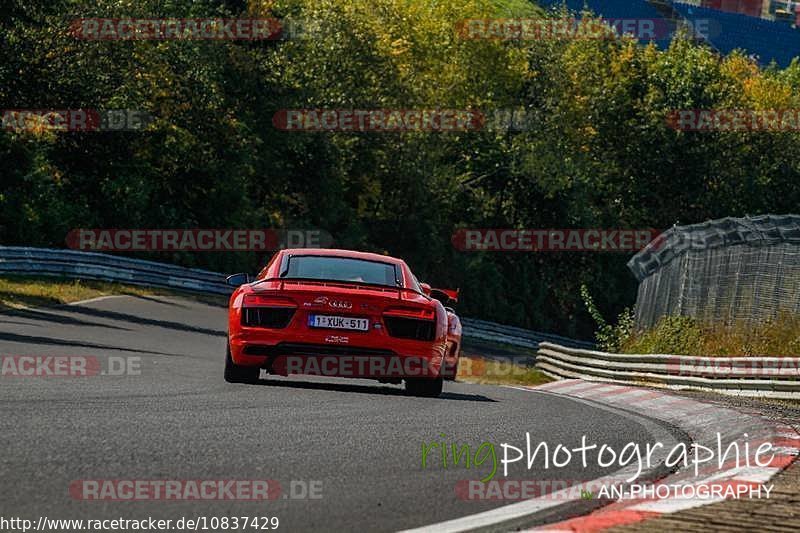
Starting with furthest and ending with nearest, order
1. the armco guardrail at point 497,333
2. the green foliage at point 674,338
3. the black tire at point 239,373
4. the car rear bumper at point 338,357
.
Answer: the armco guardrail at point 497,333 < the green foliage at point 674,338 < the black tire at point 239,373 < the car rear bumper at point 338,357

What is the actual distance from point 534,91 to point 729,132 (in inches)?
377

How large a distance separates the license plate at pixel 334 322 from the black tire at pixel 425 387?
1007mm

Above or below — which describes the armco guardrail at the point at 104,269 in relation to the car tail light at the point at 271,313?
below

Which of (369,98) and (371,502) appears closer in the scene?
(371,502)

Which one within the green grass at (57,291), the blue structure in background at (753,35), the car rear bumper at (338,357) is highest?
the blue structure in background at (753,35)

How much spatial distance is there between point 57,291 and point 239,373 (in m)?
20.8

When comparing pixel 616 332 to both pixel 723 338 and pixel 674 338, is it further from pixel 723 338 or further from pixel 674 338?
pixel 723 338

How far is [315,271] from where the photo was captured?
13.1 m

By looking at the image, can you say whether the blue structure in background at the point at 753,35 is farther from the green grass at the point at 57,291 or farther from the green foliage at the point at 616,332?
the green foliage at the point at 616,332

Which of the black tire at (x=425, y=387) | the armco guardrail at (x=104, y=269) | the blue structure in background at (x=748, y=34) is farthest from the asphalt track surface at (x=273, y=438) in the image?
the blue structure in background at (x=748, y=34)

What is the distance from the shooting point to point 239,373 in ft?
42.5

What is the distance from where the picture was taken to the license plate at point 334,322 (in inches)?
488

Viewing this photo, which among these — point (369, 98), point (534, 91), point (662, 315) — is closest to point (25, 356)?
point (662, 315)

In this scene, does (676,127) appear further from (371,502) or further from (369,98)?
(371,502)
